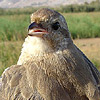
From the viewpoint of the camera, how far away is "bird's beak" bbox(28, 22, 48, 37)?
49.8 inches

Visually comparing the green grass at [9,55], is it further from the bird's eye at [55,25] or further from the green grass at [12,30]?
the bird's eye at [55,25]

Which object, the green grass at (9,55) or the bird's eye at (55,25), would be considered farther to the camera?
the green grass at (9,55)

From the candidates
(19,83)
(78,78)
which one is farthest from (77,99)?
(19,83)

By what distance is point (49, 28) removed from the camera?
4.32ft

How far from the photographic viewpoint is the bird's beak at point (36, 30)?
127 centimetres

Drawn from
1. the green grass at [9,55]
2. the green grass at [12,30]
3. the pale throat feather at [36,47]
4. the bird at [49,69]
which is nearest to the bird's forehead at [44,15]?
the bird at [49,69]

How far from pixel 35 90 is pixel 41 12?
1.58ft

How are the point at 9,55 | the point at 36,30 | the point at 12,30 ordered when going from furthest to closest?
the point at 12,30, the point at 9,55, the point at 36,30

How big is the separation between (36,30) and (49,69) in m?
0.25

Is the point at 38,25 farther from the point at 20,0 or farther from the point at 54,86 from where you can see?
the point at 20,0

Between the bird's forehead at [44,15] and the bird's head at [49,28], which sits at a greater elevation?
the bird's forehead at [44,15]

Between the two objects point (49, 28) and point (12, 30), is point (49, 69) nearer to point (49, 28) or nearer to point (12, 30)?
point (49, 28)

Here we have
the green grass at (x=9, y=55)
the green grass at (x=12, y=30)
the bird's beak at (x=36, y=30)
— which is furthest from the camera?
the green grass at (x=12, y=30)

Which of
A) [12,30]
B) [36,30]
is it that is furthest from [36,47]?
[12,30]
